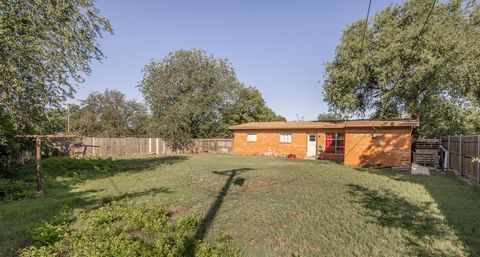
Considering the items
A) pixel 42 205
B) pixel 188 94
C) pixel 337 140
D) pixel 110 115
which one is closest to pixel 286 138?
pixel 337 140

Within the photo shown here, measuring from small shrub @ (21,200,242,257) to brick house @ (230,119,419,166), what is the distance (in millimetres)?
13158

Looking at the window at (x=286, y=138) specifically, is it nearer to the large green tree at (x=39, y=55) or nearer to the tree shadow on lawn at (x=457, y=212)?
the tree shadow on lawn at (x=457, y=212)

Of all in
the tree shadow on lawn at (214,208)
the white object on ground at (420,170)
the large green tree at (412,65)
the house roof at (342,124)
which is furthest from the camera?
the large green tree at (412,65)

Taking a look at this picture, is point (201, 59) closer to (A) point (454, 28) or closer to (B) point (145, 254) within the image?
(A) point (454, 28)

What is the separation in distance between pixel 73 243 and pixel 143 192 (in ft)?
11.9

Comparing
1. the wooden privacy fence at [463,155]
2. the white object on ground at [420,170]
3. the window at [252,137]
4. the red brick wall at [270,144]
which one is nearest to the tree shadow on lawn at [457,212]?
the wooden privacy fence at [463,155]

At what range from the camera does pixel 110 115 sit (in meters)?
43.3

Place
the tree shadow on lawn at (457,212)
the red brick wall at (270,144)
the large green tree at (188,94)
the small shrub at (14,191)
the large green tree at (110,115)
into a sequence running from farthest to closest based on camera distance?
the large green tree at (110,115) < the large green tree at (188,94) < the red brick wall at (270,144) < the small shrub at (14,191) < the tree shadow on lawn at (457,212)

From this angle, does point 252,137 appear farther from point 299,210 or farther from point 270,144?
point 299,210

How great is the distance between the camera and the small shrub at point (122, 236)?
4.13 m

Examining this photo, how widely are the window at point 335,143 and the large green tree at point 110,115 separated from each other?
1070 inches

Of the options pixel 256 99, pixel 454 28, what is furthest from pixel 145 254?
pixel 256 99

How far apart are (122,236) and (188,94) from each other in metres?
28.1

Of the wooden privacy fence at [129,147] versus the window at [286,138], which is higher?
the window at [286,138]
